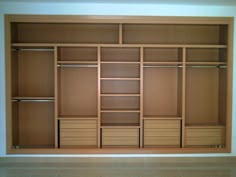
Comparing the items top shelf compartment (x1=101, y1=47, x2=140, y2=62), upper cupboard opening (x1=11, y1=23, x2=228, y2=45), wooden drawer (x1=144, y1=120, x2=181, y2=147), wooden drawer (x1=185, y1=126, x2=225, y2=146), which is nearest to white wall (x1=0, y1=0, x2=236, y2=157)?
upper cupboard opening (x1=11, y1=23, x2=228, y2=45)

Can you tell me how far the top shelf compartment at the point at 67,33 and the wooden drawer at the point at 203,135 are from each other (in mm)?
1958

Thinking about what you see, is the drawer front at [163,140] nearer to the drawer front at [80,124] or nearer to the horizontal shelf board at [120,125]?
the horizontal shelf board at [120,125]

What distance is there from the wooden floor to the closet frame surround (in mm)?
158

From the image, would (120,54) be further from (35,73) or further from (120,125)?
(35,73)

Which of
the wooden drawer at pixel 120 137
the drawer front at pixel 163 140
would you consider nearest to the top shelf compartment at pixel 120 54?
the wooden drawer at pixel 120 137

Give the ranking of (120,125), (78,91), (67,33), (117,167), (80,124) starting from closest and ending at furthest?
(117,167)
(80,124)
(120,125)
(67,33)
(78,91)

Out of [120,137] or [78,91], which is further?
[78,91]

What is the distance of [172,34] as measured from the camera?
439cm

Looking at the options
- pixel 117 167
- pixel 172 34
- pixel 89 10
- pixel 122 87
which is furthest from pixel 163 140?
pixel 89 10

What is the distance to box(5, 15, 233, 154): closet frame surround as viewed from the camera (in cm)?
406

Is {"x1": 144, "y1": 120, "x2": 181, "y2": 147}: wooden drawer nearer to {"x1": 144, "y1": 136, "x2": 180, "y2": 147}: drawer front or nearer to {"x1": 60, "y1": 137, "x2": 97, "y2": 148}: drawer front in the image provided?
{"x1": 144, "y1": 136, "x2": 180, "y2": 147}: drawer front

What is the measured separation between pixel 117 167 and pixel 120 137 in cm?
49

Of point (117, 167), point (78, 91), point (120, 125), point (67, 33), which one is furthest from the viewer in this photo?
point (78, 91)

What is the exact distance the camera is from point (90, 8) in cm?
392
